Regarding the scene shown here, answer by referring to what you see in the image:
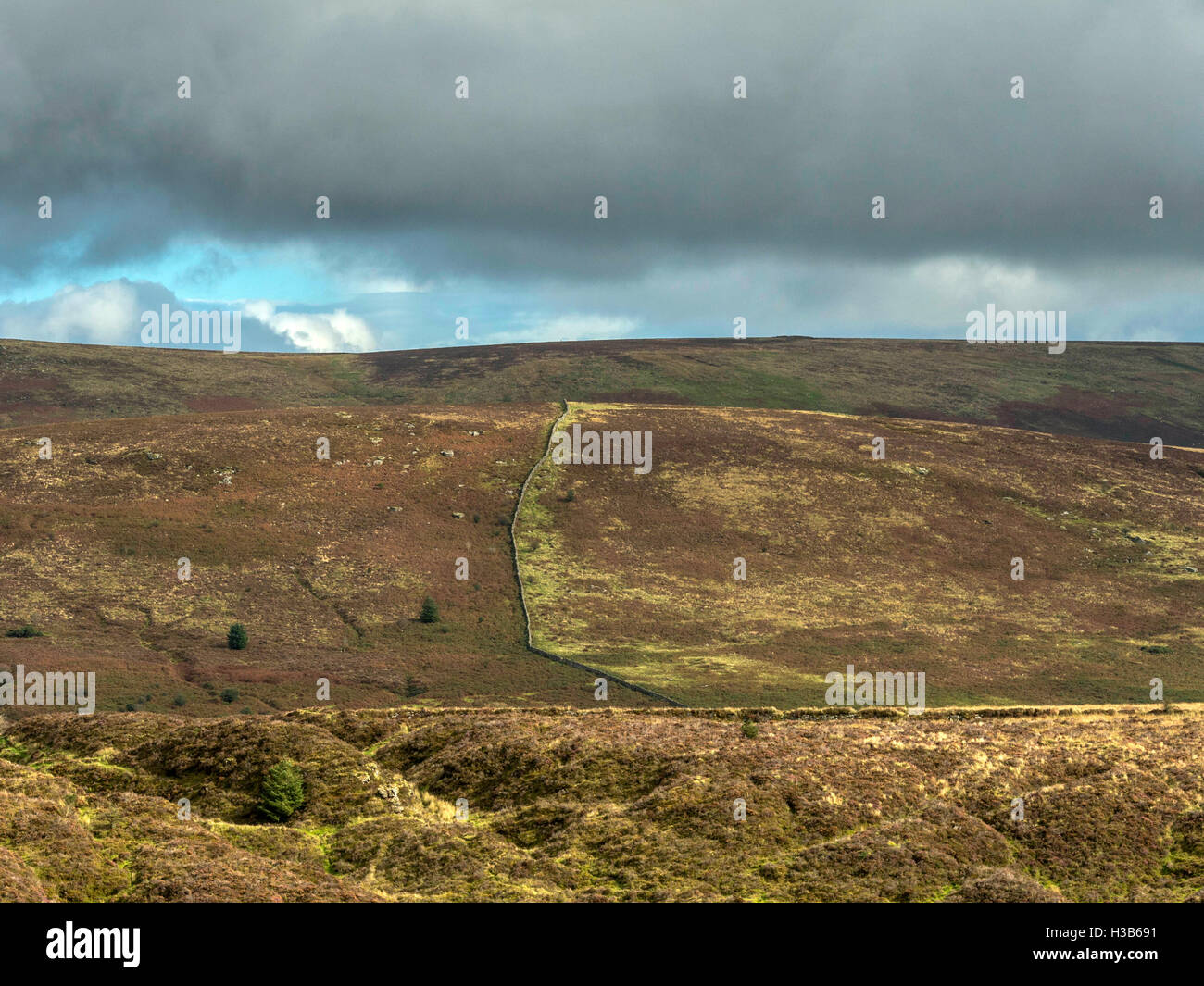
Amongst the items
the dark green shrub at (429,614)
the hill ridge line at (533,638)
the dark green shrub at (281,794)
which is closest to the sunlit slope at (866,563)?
the hill ridge line at (533,638)

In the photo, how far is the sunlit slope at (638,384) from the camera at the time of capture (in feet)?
504

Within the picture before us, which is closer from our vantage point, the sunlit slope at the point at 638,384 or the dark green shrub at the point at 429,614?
the dark green shrub at the point at 429,614

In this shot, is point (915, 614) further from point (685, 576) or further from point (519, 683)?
point (519, 683)

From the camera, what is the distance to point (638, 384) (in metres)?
168

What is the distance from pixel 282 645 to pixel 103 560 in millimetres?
19668

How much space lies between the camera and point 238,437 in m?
101

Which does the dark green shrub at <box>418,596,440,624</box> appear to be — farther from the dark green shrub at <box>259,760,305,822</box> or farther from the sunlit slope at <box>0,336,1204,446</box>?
the sunlit slope at <box>0,336,1204,446</box>

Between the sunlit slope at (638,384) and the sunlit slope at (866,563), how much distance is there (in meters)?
44.1

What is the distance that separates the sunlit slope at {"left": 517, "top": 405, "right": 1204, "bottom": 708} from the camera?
6612 cm

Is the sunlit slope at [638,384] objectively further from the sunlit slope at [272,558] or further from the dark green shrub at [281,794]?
the dark green shrub at [281,794]

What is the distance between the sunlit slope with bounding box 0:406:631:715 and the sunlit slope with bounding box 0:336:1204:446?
46.9 meters

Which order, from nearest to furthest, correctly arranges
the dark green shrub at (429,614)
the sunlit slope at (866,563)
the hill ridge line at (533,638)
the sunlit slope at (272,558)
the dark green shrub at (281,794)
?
the dark green shrub at (281,794) → the hill ridge line at (533,638) → the sunlit slope at (272,558) → the sunlit slope at (866,563) → the dark green shrub at (429,614)

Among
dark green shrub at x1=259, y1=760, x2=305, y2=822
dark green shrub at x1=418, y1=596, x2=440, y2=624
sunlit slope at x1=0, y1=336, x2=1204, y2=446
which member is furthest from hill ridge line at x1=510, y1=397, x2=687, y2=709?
sunlit slope at x1=0, y1=336, x2=1204, y2=446

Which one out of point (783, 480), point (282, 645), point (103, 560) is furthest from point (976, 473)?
point (103, 560)
